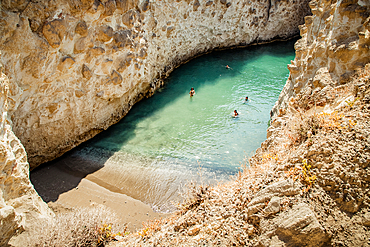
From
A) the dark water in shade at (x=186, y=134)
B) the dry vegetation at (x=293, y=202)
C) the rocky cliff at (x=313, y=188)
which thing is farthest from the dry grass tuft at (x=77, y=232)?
the dark water in shade at (x=186, y=134)

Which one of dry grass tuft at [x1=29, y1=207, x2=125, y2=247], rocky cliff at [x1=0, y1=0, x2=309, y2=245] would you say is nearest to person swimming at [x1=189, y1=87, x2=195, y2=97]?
rocky cliff at [x1=0, y1=0, x2=309, y2=245]

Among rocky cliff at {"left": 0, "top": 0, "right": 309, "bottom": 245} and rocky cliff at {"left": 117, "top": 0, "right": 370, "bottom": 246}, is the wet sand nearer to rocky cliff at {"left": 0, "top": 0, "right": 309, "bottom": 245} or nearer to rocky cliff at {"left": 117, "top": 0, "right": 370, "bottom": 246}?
rocky cliff at {"left": 0, "top": 0, "right": 309, "bottom": 245}

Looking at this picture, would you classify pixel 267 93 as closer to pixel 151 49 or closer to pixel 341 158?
pixel 151 49

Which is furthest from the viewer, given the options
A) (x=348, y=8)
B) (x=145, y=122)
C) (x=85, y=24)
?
(x=145, y=122)

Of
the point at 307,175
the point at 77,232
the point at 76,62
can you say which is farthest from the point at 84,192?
the point at 307,175

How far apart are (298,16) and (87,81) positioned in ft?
65.7

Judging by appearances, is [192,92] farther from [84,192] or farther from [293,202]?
[293,202]

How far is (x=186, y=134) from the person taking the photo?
32.9 feet

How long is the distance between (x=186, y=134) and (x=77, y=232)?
20.4ft

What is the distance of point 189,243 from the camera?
12.4ft

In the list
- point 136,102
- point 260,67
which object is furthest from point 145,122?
point 260,67

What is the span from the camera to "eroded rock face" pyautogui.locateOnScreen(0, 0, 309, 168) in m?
6.39

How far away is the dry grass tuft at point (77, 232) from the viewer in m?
4.31

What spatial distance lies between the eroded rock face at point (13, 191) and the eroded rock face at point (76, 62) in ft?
4.61
